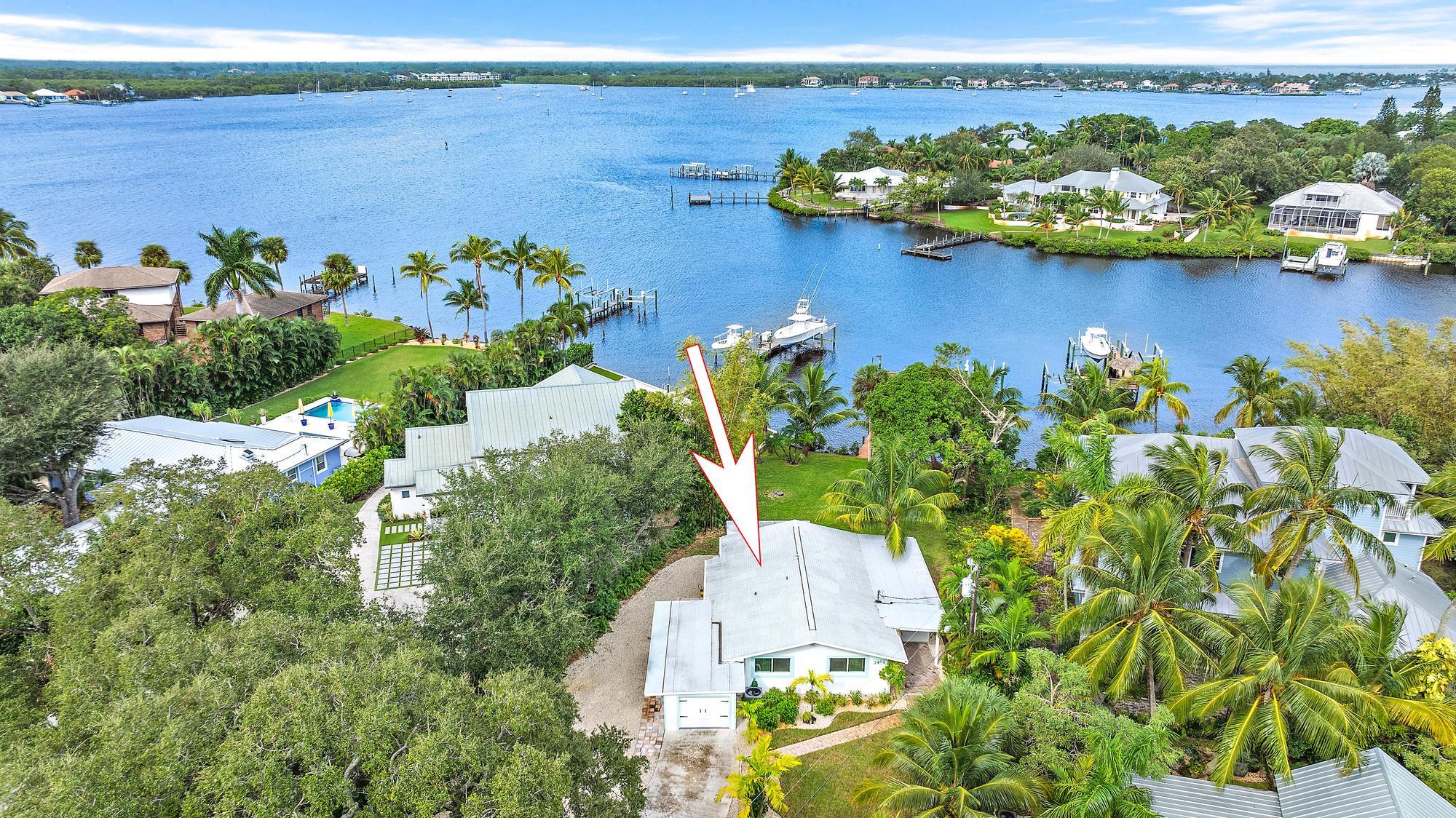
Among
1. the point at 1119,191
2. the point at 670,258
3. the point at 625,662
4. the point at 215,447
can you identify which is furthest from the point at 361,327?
the point at 1119,191

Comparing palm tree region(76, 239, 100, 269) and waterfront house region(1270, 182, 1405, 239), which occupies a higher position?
waterfront house region(1270, 182, 1405, 239)

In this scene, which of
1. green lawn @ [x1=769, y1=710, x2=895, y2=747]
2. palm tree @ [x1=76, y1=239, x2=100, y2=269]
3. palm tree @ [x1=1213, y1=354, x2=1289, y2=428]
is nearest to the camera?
green lawn @ [x1=769, y1=710, x2=895, y2=747]

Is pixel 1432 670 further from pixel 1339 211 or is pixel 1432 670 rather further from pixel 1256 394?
pixel 1339 211

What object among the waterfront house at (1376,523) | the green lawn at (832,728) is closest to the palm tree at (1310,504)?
the waterfront house at (1376,523)

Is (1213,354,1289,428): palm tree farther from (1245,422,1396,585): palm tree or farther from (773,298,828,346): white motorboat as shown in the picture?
(773,298,828,346): white motorboat

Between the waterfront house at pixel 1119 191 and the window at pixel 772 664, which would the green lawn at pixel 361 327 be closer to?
the window at pixel 772 664

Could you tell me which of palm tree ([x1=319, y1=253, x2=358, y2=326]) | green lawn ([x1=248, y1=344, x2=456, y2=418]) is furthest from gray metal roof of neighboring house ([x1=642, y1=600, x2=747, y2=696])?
palm tree ([x1=319, y1=253, x2=358, y2=326])
